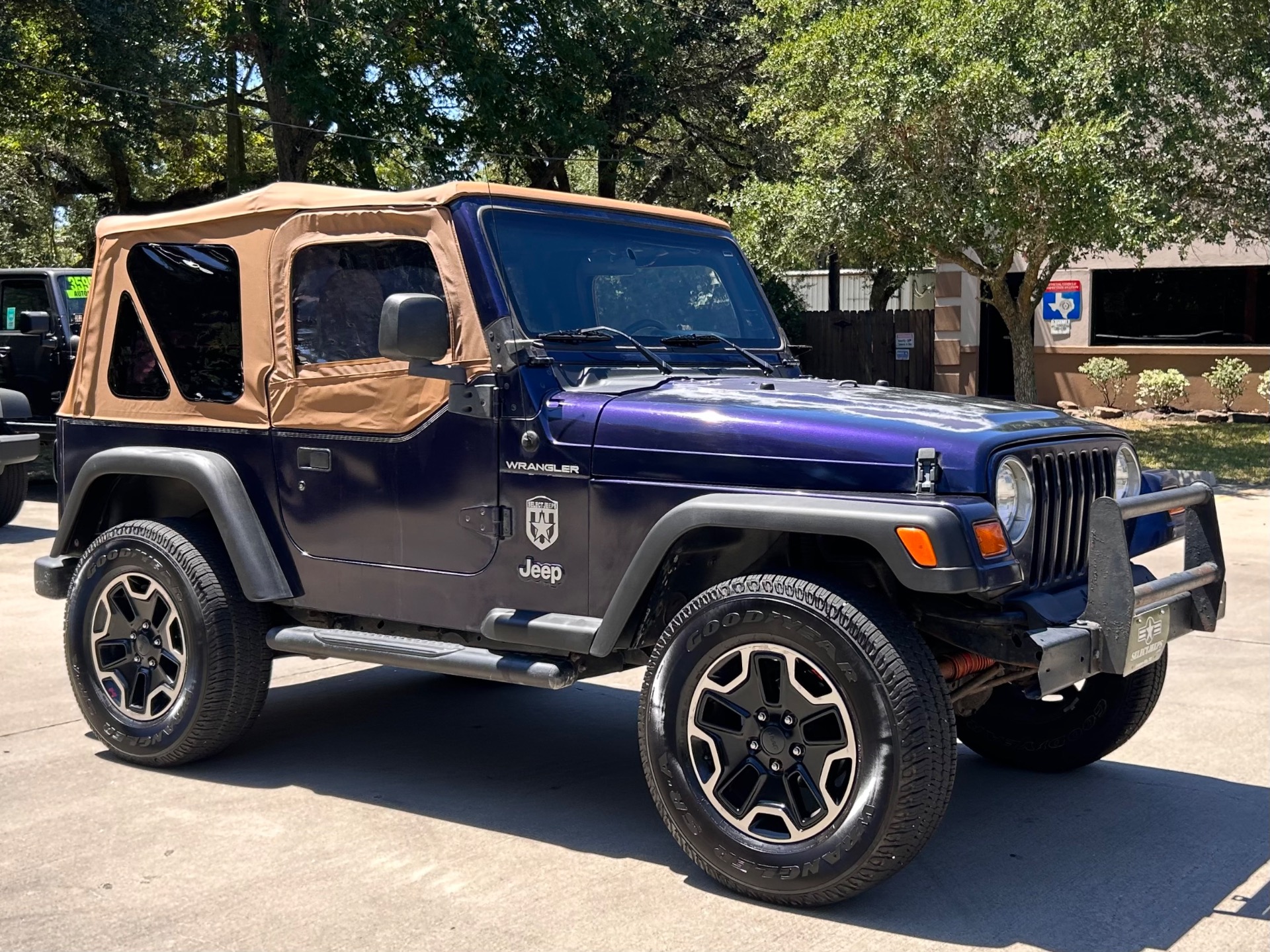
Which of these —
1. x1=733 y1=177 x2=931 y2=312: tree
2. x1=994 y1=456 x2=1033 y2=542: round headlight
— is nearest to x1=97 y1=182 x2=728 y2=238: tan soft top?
x1=994 y1=456 x2=1033 y2=542: round headlight

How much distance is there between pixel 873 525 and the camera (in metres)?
3.77

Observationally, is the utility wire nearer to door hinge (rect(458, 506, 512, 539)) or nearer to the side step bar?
the side step bar

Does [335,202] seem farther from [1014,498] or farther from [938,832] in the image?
[938,832]

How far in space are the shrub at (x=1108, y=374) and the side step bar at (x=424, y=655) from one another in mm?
20248

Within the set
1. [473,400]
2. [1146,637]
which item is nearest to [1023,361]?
[1146,637]

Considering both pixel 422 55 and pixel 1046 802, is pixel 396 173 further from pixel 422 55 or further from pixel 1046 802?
pixel 1046 802

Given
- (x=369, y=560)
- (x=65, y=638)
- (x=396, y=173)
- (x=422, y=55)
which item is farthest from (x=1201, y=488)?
(x=396, y=173)

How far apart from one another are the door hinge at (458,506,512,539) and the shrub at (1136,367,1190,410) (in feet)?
65.7

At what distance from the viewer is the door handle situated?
496cm

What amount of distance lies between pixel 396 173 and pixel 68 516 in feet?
76.7

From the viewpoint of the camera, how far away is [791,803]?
155 inches

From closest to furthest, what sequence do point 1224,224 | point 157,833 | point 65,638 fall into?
point 157,833
point 65,638
point 1224,224

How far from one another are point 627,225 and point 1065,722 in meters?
2.48

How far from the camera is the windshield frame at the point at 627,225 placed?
468 cm
